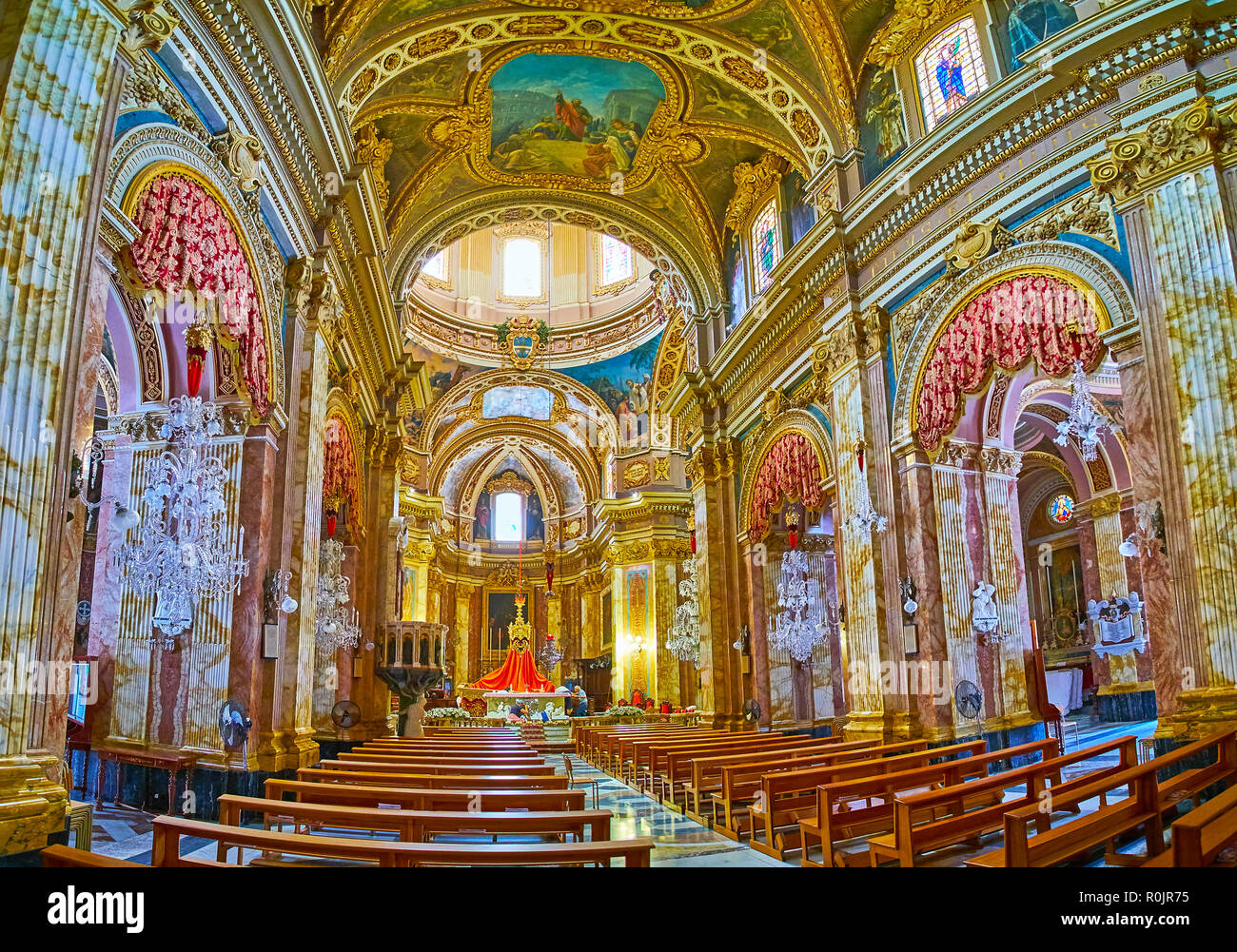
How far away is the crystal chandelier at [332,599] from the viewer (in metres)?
13.8

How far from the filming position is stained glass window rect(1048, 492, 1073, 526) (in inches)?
797

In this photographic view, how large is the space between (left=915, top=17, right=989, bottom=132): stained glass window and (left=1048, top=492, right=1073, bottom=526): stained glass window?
39.0 ft

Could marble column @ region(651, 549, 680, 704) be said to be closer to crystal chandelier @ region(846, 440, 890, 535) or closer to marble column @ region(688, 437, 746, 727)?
marble column @ region(688, 437, 746, 727)

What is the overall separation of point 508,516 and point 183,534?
31.0m

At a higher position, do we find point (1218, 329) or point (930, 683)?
point (1218, 329)

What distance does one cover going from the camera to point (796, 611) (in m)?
16.6

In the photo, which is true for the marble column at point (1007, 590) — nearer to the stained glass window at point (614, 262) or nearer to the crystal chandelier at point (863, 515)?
the crystal chandelier at point (863, 515)

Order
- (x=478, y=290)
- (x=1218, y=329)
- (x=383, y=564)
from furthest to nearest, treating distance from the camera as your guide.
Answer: (x=478, y=290) < (x=383, y=564) < (x=1218, y=329)

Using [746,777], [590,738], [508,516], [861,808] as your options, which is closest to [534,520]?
[508,516]

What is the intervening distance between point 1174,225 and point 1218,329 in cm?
118

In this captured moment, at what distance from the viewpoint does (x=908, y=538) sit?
38.9 ft

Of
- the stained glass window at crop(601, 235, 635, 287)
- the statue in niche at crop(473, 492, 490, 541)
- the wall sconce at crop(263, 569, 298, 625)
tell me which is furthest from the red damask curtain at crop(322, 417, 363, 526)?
the statue in niche at crop(473, 492, 490, 541)

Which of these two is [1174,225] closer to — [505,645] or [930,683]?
[930,683]

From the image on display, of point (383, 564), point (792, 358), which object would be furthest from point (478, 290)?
point (792, 358)
